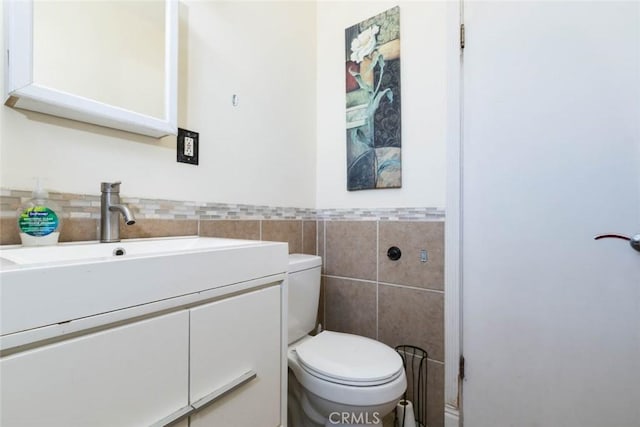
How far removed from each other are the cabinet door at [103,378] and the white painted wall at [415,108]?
45.3 inches

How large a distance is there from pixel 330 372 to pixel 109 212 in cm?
84

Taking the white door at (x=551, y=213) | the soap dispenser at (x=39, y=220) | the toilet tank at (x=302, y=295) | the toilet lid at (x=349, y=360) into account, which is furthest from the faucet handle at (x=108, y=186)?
the white door at (x=551, y=213)

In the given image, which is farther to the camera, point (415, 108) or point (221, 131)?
point (415, 108)

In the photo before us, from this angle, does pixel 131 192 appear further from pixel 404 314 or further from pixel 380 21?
pixel 380 21

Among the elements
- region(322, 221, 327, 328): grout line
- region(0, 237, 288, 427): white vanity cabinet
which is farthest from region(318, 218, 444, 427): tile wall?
region(0, 237, 288, 427): white vanity cabinet

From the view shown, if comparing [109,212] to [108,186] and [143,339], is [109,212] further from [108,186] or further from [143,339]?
[143,339]

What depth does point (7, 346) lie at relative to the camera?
1.22 feet

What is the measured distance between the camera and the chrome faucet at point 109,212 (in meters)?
0.81

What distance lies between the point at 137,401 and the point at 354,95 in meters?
1.54

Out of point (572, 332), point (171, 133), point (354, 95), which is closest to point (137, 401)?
point (171, 133)

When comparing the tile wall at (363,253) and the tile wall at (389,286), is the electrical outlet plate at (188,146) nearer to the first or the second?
the tile wall at (363,253)

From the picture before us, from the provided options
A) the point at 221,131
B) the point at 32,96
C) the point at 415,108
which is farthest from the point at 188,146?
the point at 415,108

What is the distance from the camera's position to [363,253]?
1.54m

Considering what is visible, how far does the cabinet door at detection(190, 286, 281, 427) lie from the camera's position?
618 mm
